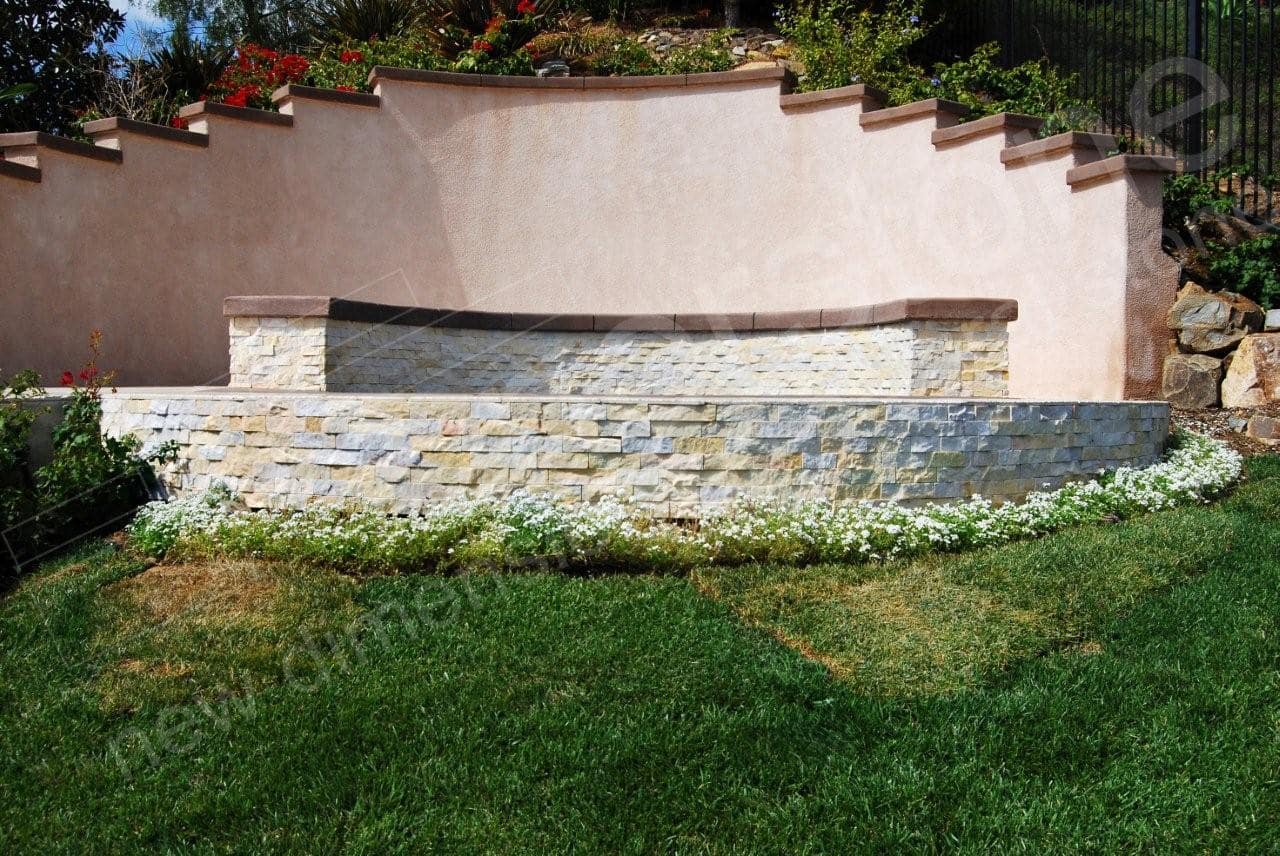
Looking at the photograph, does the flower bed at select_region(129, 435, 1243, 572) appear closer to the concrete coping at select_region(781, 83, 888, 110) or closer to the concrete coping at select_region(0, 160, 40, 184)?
the concrete coping at select_region(0, 160, 40, 184)

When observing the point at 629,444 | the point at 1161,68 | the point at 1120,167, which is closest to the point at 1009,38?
the point at 1161,68

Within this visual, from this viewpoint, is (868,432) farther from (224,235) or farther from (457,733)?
(224,235)

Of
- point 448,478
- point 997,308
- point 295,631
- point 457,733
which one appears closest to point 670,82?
point 997,308

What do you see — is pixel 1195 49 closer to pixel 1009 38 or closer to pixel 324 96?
pixel 1009 38

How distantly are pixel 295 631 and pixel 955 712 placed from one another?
8.31 ft

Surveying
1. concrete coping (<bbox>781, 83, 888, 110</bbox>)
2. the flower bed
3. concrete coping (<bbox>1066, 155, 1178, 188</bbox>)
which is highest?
concrete coping (<bbox>781, 83, 888, 110</bbox>)

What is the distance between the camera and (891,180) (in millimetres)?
8344

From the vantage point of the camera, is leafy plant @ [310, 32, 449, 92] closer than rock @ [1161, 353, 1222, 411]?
No

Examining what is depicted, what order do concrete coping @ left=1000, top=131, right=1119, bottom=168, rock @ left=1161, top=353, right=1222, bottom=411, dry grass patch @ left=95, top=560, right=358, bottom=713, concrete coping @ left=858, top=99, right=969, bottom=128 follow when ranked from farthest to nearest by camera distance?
1. concrete coping @ left=858, top=99, right=969, bottom=128
2. concrete coping @ left=1000, top=131, right=1119, bottom=168
3. rock @ left=1161, top=353, right=1222, bottom=411
4. dry grass patch @ left=95, top=560, right=358, bottom=713

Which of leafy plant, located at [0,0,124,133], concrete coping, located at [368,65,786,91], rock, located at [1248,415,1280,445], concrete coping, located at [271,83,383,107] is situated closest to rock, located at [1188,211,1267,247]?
rock, located at [1248,415,1280,445]

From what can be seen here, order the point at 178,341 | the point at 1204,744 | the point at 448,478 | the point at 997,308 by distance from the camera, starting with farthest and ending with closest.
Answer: the point at 178,341 < the point at 997,308 < the point at 448,478 < the point at 1204,744

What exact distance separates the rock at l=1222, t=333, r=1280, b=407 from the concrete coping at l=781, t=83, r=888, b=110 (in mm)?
3589

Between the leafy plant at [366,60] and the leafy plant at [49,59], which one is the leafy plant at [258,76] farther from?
the leafy plant at [49,59]

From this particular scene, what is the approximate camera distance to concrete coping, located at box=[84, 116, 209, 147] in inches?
304
